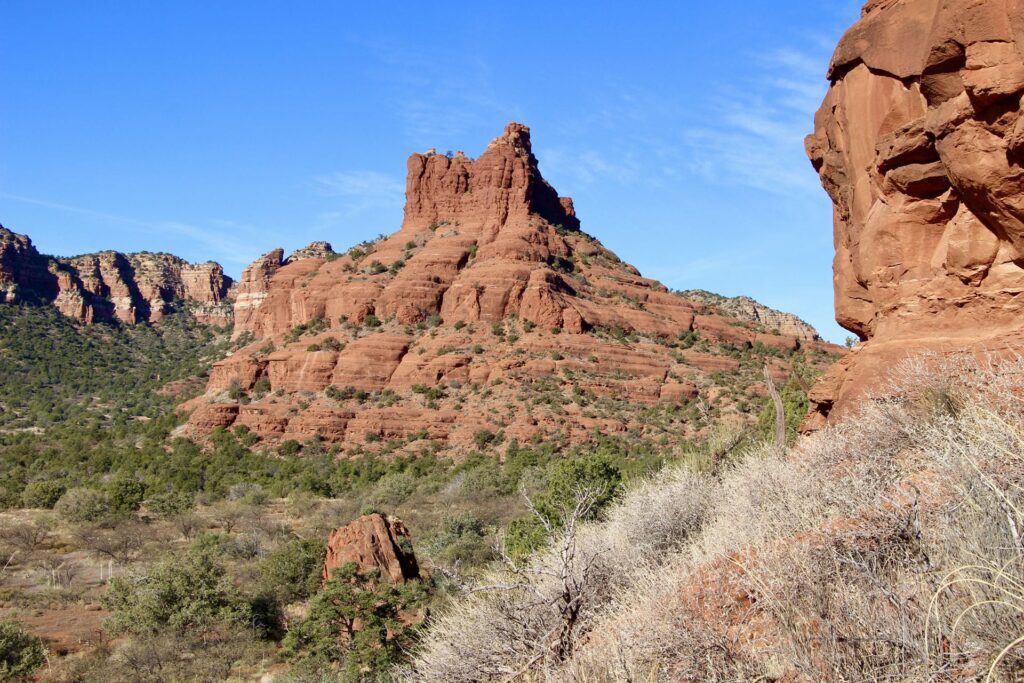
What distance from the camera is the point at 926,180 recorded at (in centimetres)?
1083

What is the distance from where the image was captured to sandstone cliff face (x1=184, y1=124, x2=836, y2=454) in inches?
2039

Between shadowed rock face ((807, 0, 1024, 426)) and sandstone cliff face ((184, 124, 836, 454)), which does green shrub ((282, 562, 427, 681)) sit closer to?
shadowed rock face ((807, 0, 1024, 426))

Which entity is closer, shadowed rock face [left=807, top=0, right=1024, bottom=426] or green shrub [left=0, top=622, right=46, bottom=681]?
shadowed rock face [left=807, top=0, right=1024, bottom=426]

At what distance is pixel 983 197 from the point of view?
942 cm

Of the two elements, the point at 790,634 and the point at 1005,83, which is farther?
the point at 1005,83

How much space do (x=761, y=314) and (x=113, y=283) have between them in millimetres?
100891

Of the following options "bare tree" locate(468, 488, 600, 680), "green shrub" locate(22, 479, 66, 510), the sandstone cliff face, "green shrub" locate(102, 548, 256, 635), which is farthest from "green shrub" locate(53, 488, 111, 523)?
"bare tree" locate(468, 488, 600, 680)

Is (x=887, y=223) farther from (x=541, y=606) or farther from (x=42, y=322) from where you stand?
(x=42, y=322)

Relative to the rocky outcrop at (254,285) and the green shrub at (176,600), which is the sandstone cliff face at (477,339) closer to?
the green shrub at (176,600)

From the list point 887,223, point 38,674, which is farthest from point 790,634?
point 38,674

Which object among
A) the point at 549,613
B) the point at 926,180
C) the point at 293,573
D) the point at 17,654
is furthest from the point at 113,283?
the point at 926,180

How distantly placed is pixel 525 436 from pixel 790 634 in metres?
42.5

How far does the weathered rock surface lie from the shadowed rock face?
118 metres

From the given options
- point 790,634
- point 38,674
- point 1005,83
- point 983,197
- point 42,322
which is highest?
point 42,322
